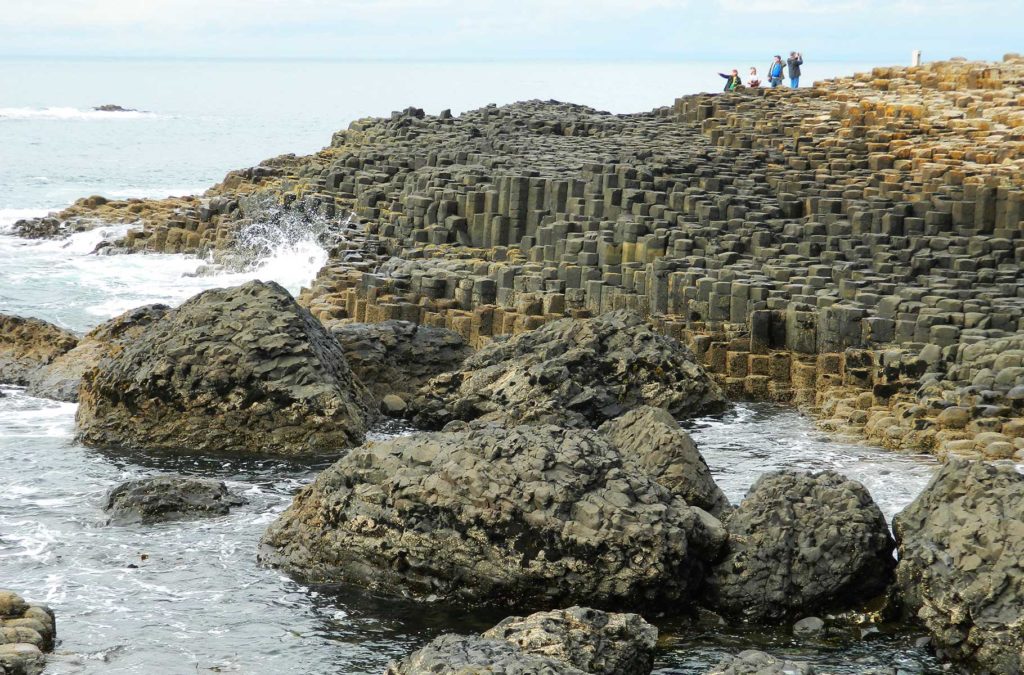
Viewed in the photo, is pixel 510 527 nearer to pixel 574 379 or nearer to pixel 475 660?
pixel 475 660

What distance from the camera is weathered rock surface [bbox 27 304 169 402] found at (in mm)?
17641

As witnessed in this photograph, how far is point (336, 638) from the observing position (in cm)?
1048

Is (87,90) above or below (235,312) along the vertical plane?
above

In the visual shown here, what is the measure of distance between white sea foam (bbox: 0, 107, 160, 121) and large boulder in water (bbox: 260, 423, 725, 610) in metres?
92.0

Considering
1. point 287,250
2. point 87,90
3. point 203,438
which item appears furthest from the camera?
point 87,90

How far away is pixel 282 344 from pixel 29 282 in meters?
15.7

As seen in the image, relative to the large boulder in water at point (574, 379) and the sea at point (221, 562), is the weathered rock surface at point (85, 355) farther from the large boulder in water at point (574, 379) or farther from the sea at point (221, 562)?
the large boulder in water at point (574, 379)

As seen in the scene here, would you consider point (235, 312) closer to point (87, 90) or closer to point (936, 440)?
point (936, 440)

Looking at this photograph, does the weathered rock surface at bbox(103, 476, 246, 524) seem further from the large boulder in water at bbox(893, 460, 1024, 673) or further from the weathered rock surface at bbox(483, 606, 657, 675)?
the large boulder in water at bbox(893, 460, 1024, 673)

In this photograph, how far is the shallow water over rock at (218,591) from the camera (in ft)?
33.4

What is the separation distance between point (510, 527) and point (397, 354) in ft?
23.5

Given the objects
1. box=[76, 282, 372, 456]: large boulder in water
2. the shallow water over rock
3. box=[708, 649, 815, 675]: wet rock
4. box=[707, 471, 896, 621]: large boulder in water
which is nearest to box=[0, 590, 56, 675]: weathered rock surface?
the shallow water over rock

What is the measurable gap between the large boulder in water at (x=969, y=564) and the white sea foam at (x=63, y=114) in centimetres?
9398

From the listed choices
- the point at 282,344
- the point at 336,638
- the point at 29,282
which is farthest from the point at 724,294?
the point at 29,282
